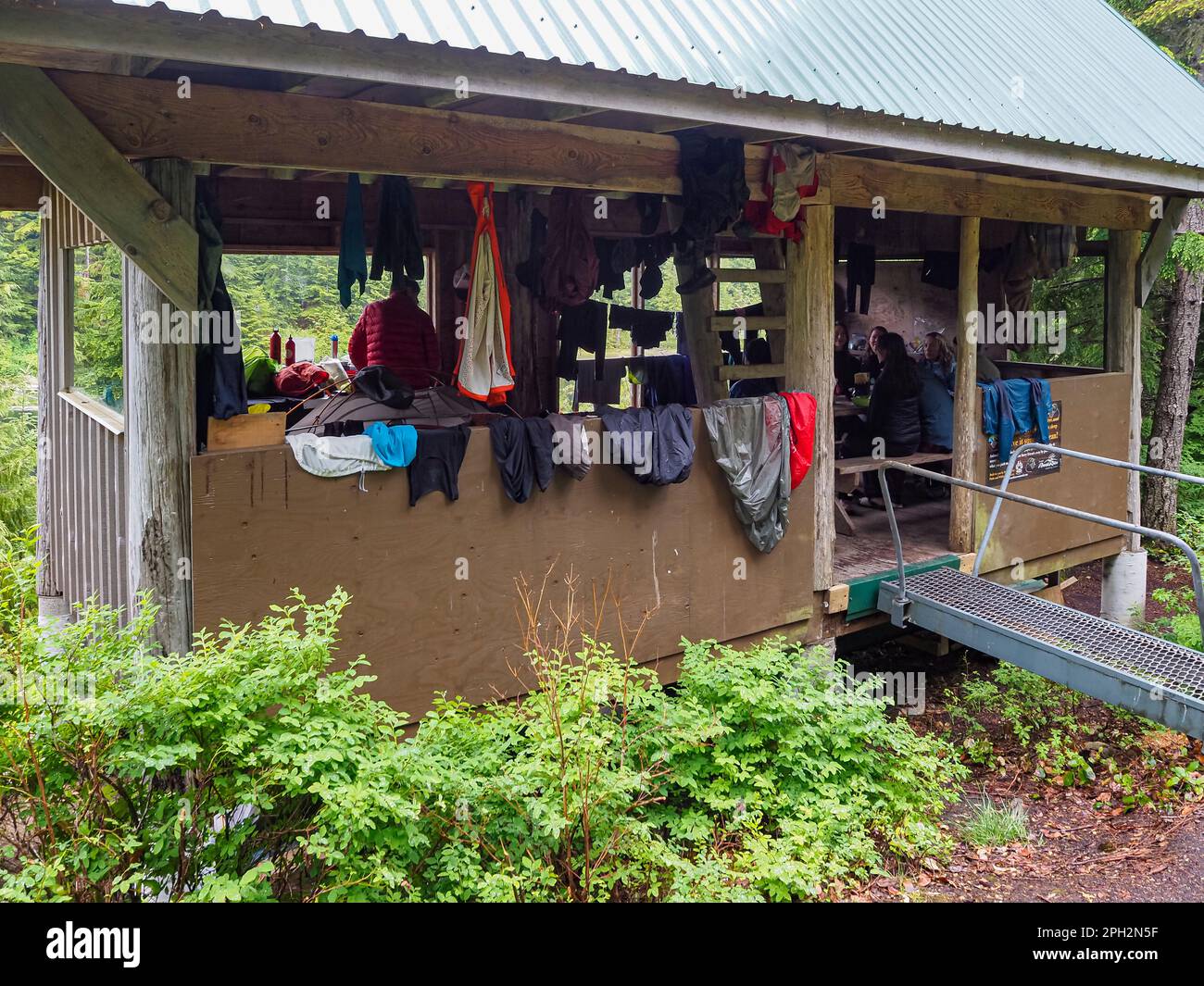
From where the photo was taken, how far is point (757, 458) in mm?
7438

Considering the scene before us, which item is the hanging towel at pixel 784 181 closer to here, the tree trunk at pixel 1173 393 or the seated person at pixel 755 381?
the seated person at pixel 755 381

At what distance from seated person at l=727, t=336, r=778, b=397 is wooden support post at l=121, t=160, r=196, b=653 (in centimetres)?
663

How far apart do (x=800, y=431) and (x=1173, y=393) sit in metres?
9.73

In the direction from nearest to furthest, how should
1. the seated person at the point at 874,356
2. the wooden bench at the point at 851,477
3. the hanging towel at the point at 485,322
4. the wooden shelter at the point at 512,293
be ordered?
the wooden shelter at the point at 512,293
the hanging towel at the point at 485,322
the wooden bench at the point at 851,477
the seated person at the point at 874,356

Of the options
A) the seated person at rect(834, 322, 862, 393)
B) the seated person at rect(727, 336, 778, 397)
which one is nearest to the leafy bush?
the seated person at rect(727, 336, 778, 397)

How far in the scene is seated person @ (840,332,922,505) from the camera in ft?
32.4

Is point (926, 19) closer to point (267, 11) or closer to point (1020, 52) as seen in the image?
point (1020, 52)

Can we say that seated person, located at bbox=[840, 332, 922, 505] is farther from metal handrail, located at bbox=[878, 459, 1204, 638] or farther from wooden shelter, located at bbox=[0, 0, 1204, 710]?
metal handrail, located at bbox=[878, 459, 1204, 638]

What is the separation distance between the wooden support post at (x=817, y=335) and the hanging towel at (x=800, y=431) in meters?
0.18

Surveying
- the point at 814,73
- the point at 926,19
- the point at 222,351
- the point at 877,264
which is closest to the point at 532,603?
the point at 222,351

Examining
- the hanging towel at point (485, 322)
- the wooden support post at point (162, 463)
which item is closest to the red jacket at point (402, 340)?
the hanging towel at point (485, 322)

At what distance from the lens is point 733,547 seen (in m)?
7.48

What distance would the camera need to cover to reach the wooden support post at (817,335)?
773cm

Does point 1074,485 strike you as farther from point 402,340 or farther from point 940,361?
point 402,340
